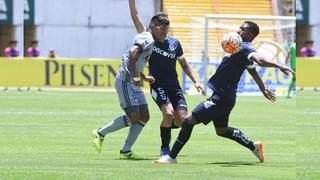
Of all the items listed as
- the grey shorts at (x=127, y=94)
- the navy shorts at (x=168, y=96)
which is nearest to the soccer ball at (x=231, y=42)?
the navy shorts at (x=168, y=96)

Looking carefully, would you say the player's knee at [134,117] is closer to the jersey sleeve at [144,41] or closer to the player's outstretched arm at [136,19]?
the jersey sleeve at [144,41]

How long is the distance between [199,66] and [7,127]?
19.4m

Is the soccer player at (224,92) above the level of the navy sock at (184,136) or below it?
above

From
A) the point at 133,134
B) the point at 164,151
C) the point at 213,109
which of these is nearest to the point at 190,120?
the point at 213,109

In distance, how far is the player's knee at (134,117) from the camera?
1456cm

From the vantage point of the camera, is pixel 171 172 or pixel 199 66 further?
pixel 199 66

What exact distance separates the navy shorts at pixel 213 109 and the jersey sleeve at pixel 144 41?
1.16m

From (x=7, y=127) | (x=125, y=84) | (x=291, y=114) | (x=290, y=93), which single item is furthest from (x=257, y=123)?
(x=290, y=93)

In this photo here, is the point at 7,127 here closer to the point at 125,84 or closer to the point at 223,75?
the point at 125,84

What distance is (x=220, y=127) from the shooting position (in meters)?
13.8

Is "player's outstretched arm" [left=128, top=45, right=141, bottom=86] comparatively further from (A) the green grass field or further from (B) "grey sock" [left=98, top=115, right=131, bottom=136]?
(A) the green grass field

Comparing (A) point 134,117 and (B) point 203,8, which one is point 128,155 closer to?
(A) point 134,117

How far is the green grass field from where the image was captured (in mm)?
12148

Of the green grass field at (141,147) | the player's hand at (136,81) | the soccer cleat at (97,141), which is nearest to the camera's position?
the green grass field at (141,147)
